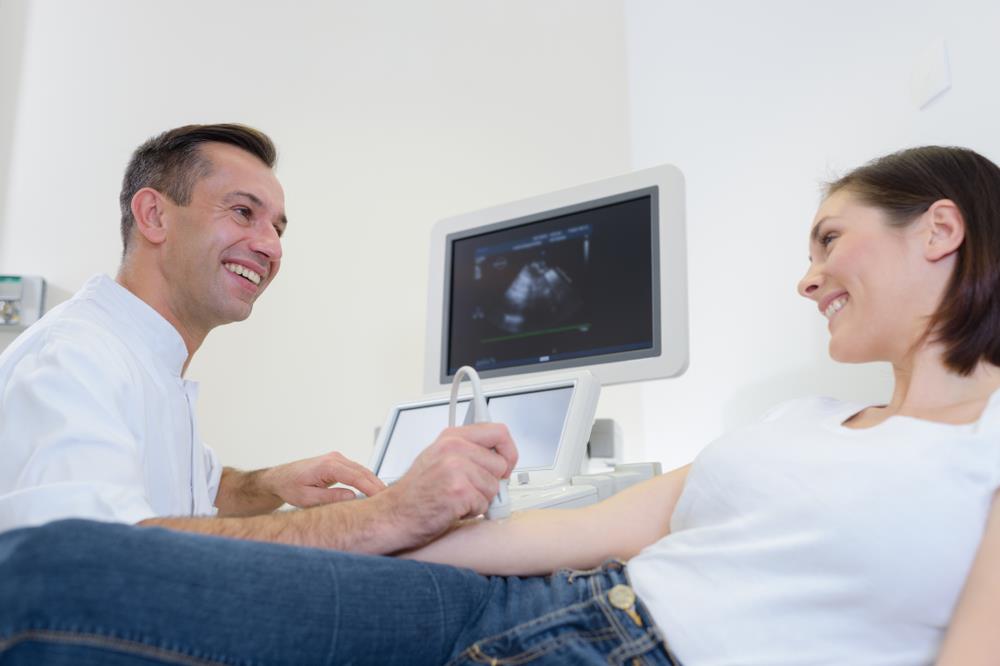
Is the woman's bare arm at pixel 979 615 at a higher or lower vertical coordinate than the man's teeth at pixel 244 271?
lower

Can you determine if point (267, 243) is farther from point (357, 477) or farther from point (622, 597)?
point (622, 597)

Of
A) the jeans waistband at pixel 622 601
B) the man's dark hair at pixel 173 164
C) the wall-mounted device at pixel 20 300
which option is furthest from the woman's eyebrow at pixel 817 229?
the wall-mounted device at pixel 20 300

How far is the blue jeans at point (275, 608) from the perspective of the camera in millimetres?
570

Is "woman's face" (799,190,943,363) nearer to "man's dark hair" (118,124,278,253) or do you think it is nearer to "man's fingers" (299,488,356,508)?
"man's fingers" (299,488,356,508)

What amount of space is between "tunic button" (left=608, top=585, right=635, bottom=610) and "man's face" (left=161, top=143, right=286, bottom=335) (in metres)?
0.94

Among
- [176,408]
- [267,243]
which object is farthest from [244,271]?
[176,408]

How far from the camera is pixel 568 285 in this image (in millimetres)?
1771

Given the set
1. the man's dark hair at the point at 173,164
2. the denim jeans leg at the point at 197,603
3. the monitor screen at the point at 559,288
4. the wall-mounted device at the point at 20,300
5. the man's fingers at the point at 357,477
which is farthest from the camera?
the wall-mounted device at the point at 20,300

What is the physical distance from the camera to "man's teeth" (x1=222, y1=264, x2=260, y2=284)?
1524 mm

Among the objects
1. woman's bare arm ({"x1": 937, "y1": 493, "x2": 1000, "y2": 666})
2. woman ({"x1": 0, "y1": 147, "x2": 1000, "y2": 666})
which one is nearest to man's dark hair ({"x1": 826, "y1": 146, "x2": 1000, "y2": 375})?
woman ({"x1": 0, "y1": 147, "x2": 1000, "y2": 666})

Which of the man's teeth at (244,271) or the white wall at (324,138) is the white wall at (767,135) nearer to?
the white wall at (324,138)

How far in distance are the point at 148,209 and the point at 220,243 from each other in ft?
0.51

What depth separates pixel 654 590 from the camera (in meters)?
0.89

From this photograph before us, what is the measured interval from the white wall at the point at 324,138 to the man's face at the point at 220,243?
2.69 feet
